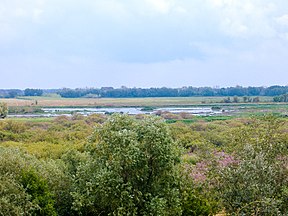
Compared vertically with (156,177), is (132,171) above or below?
above

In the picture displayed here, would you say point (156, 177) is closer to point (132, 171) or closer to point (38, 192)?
point (132, 171)

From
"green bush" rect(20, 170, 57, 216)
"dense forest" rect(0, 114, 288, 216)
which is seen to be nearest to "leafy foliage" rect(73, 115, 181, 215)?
"dense forest" rect(0, 114, 288, 216)

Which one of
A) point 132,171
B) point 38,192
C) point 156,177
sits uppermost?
point 132,171

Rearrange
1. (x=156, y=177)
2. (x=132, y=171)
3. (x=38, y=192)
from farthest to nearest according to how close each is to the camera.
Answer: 1. (x=38, y=192)
2. (x=156, y=177)
3. (x=132, y=171)

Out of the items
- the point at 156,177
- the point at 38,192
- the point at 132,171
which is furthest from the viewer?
the point at 38,192

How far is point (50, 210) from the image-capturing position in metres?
26.1

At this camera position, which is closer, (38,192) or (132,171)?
(132,171)

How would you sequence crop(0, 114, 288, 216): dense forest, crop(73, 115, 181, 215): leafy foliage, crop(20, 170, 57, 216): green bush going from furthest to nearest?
crop(20, 170, 57, 216): green bush
crop(73, 115, 181, 215): leafy foliage
crop(0, 114, 288, 216): dense forest

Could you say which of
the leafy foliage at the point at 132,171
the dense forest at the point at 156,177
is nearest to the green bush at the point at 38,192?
the dense forest at the point at 156,177

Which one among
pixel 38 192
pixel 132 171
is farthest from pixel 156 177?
pixel 38 192

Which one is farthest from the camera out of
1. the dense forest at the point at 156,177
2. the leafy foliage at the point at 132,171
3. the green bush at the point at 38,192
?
the green bush at the point at 38,192

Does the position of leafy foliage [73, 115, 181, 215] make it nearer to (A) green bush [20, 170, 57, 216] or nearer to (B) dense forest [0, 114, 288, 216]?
(B) dense forest [0, 114, 288, 216]

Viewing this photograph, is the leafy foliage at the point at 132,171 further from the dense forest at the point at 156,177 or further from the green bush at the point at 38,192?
the green bush at the point at 38,192

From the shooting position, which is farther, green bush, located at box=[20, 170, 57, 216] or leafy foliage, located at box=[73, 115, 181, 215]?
green bush, located at box=[20, 170, 57, 216]
